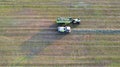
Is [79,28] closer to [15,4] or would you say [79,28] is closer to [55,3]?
[55,3]

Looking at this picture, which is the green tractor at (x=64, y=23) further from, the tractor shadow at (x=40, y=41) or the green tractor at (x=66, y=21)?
the tractor shadow at (x=40, y=41)

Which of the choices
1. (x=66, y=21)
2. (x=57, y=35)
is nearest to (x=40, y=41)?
(x=57, y=35)

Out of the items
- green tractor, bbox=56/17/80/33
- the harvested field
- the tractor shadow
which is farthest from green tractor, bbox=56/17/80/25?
the tractor shadow

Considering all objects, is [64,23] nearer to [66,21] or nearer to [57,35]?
[66,21]

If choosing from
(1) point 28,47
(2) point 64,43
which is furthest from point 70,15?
(1) point 28,47

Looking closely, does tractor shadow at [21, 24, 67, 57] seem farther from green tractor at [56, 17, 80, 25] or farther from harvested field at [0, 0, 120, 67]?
green tractor at [56, 17, 80, 25]

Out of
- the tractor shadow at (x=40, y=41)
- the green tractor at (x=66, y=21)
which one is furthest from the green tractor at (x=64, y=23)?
the tractor shadow at (x=40, y=41)
